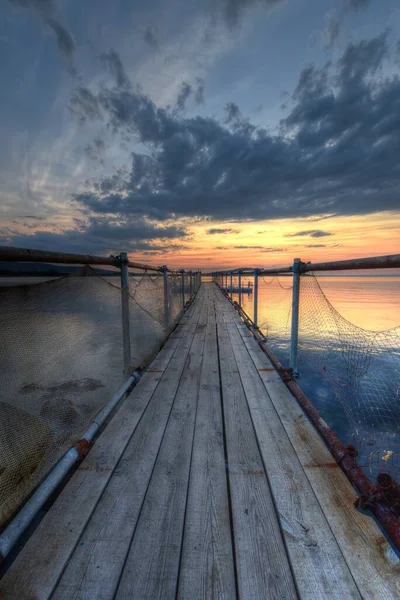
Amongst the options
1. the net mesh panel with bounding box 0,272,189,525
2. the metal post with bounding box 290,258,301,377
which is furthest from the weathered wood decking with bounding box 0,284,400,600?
the metal post with bounding box 290,258,301,377

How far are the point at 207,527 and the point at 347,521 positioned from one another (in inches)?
30.1

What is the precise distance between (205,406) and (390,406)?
5.41 m

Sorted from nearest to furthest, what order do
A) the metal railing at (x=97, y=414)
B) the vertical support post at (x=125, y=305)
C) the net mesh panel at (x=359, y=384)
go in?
the metal railing at (x=97, y=414), the vertical support post at (x=125, y=305), the net mesh panel at (x=359, y=384)

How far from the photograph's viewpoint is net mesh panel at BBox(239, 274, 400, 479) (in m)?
3.93

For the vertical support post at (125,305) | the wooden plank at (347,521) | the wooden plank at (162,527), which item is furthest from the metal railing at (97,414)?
the wooden plank at (347,521)

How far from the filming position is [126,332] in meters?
3.25

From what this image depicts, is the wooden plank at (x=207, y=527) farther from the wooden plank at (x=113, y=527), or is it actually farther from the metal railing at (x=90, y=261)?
the metal railing at (x=90, y=261)

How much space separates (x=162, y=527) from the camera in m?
1.45

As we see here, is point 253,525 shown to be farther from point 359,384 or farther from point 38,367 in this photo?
point 359,384

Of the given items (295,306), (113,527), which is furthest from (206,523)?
(295,306)

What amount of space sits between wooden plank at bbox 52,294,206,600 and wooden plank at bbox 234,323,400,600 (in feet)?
3.51

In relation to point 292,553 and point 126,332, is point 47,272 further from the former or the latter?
point 292,553

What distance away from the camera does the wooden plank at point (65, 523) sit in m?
1.18

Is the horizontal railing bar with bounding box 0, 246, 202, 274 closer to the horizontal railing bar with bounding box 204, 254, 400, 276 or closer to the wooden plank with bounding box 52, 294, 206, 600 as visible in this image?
the wooden plank with bounding box 52, 294, 206, 600
